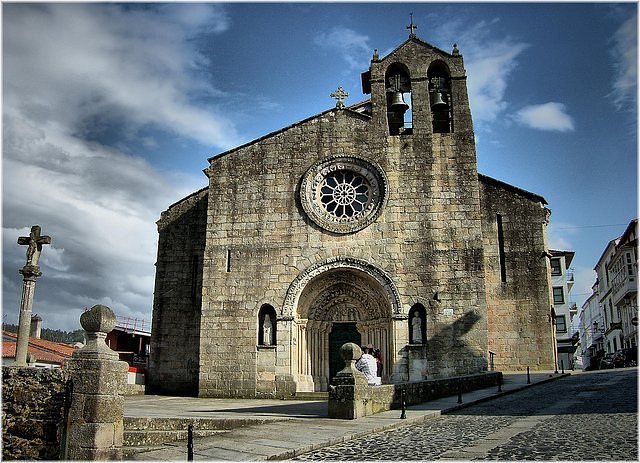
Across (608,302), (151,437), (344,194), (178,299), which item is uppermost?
(344,194)

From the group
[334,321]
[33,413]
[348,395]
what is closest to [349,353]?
[348,395]

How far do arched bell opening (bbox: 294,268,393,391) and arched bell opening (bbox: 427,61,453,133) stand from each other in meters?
5.92

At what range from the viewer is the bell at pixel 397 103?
64.1 feet

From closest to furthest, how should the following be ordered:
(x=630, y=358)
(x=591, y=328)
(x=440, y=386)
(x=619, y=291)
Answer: (x=440, y=386), (x=630, y=358), (x=619, y=291), (x=591, y=328)

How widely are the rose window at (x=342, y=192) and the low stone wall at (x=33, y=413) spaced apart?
38.9ft

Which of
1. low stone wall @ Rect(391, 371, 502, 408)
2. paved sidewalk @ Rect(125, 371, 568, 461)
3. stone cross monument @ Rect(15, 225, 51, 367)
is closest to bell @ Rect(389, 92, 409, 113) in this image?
low stone wall @ Rect(391, 371, 502, 408)

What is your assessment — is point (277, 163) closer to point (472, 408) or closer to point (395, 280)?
point (395, 280)

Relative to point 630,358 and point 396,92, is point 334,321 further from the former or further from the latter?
point 630,358

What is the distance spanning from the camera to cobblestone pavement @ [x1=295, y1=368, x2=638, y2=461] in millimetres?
6734

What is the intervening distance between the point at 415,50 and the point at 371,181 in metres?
5.00

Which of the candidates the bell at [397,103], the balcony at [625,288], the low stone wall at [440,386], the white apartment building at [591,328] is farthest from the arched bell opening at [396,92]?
the white apartment building at [591,328]

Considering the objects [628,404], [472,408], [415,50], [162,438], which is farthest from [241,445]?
[415,50]

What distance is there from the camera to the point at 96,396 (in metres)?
7.59

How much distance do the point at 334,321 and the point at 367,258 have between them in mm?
2780
